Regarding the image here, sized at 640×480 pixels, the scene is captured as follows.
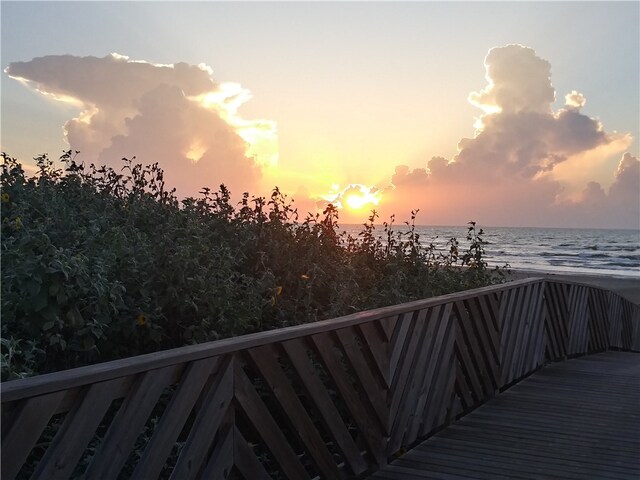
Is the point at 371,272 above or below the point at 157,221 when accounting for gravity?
above

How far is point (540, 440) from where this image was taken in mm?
5125

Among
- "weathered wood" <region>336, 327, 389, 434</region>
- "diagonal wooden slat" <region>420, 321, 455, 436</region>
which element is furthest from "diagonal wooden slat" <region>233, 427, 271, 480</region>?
"diagonal wooden slat" <region>420, 321, 455, 436</region>

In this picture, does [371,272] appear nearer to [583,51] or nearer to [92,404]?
[92,404]

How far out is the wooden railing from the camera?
2.28m

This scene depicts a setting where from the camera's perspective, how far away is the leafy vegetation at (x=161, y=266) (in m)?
3.93

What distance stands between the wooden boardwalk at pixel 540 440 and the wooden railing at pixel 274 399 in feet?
0.60

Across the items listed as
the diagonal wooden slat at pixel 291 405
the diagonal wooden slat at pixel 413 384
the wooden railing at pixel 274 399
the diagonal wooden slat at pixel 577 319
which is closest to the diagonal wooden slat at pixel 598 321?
the diagonal wooden slat at pixel 577 319

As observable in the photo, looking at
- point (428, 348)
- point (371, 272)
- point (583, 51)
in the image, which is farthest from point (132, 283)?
point (583, 51)

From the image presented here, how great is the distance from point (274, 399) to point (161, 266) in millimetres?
1821

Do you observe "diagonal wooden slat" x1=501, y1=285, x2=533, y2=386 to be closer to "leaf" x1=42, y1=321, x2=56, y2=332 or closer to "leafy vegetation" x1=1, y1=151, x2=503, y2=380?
"leafy vegetation" x1=1, y1=151, x2=503, y2=380

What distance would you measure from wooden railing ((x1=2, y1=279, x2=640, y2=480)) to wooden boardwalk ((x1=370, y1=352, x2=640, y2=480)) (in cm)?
18

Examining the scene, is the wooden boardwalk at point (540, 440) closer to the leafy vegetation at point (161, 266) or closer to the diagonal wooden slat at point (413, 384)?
the diagonal wooden slat at point (413, 384)

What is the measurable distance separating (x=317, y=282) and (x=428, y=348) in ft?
4.15

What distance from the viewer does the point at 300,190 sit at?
24.6 feet
